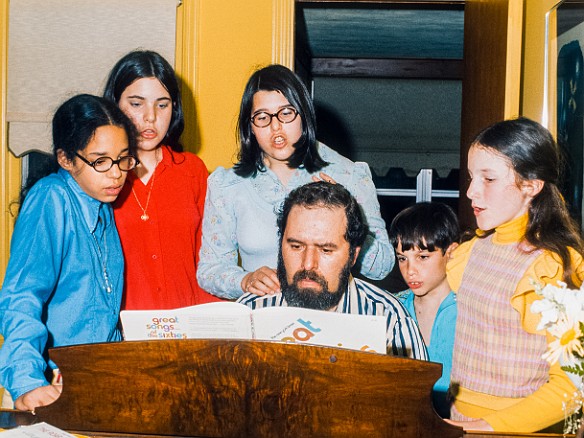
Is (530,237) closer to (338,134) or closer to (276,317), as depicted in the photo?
(276,317)

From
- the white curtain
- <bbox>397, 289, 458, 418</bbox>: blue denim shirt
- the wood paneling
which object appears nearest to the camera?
<bbox>397, 289, 458, 418</bbox>: blue denim shirt

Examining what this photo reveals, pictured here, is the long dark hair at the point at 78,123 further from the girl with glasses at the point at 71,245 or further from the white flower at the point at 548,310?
the white flower at the point at 548,310

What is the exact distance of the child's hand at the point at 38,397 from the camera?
1674mm

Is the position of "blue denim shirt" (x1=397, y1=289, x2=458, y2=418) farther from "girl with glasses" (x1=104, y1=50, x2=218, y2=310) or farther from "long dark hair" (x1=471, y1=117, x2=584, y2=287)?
"girl with glasses" (x1=104, y1=50, x2=218, y2=310)

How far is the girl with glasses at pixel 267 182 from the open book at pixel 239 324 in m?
0.80

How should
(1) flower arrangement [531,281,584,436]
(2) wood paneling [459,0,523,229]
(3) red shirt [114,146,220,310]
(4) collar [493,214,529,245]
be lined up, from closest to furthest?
(1) flower arrangement [531,281,584,436], (4) collar [493,214,529,245], (3) red shirt [114,146,220,310], (2) wood paneling [459,0,523,229]

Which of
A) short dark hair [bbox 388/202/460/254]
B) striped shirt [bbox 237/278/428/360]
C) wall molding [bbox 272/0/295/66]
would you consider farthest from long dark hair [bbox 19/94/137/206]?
wall molding [bbox 272/0/295/66]

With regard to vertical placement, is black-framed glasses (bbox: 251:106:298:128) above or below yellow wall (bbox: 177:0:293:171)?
below

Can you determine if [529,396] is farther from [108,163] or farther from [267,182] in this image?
[108,163]

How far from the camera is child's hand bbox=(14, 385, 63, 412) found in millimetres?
1674

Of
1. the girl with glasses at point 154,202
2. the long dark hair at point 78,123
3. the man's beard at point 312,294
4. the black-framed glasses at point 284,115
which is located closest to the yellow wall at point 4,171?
the girl with glasses at point 154,202

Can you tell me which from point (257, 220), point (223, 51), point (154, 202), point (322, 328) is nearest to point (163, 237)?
point (154, 202)

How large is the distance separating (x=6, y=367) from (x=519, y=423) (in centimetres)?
126

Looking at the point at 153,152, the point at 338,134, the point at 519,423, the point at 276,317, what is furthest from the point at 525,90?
the point at 338,134
